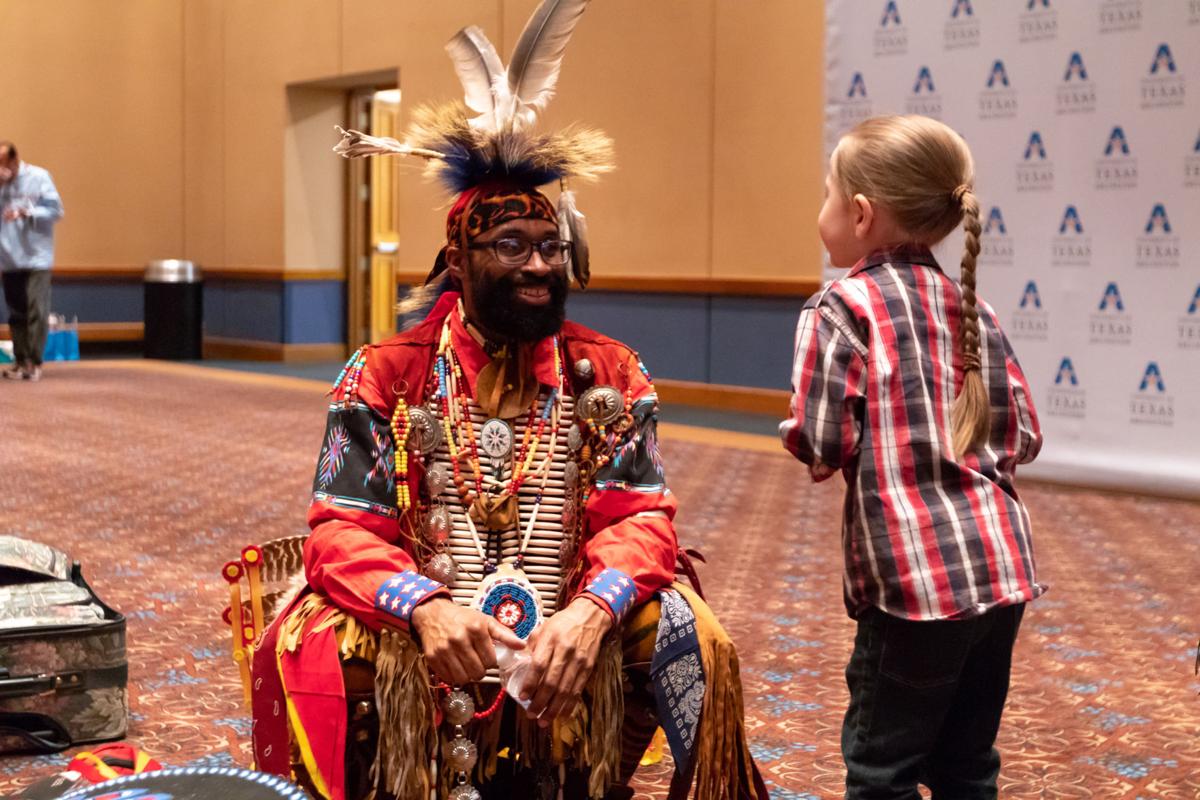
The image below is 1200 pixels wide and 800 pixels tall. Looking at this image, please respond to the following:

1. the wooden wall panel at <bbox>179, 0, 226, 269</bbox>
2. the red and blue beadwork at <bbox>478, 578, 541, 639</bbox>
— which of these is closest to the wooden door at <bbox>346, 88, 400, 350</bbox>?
the wooden wall panel at <bbox>179, 0, 226, 269</bbox>

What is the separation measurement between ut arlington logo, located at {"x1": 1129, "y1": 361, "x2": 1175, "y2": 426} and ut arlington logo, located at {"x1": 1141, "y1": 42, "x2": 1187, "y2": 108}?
3.46 feet

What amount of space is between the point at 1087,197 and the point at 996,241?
45 cm

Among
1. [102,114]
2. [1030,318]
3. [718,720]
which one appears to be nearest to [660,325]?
[1030,318]

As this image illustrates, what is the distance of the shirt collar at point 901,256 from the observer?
1.97 m

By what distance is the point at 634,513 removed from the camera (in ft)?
7.18

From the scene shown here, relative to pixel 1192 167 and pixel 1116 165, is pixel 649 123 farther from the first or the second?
pixel 1192 167

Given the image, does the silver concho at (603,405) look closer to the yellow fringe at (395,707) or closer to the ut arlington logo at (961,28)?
the yellow fringe at (395,707)

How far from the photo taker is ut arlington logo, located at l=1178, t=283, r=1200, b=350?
5.87 m

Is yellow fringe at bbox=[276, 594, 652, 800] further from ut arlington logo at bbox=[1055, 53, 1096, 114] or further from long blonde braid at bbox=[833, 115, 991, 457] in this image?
ut arlington logo at bbox=[1055, 53, 1096, 114]

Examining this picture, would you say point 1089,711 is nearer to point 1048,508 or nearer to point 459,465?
point 459,465

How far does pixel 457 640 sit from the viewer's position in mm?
1911

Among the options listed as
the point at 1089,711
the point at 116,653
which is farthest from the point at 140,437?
the point at 1089,711

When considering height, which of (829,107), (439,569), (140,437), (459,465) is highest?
(829,107)

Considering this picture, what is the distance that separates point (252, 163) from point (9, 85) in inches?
90.1
